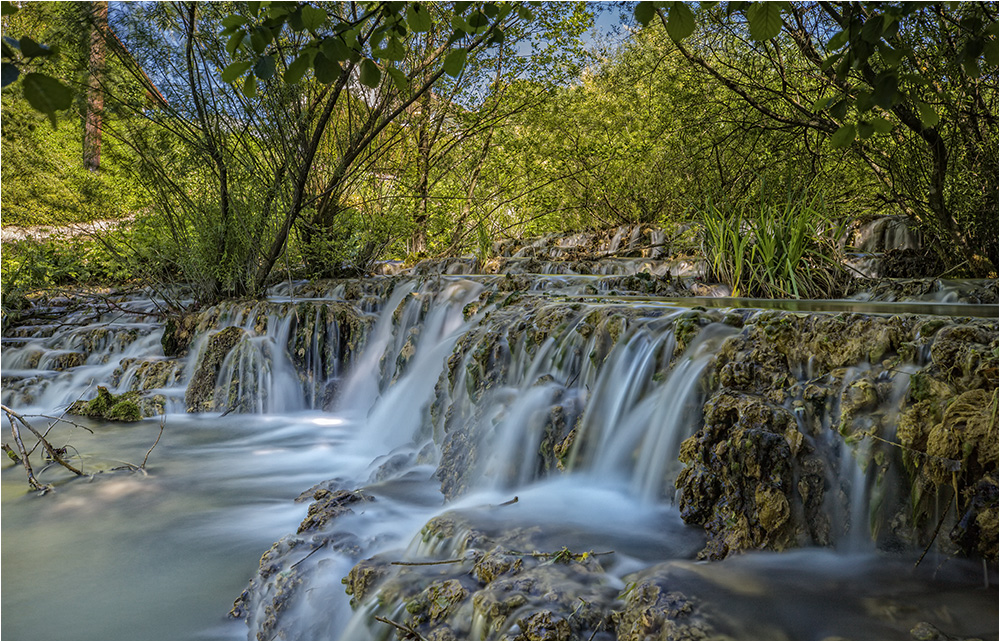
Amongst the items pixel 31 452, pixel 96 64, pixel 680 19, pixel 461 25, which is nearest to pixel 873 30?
pixel 680 19

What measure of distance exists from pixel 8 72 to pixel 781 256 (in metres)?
6.03

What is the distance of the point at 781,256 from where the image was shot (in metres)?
5.86

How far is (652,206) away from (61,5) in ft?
30.1

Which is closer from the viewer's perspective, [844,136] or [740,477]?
[844,136]

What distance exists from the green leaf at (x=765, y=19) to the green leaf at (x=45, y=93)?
5.23 ft

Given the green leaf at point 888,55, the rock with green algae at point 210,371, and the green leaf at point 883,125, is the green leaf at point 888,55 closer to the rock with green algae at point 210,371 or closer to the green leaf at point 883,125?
the green leaf at point 883,125

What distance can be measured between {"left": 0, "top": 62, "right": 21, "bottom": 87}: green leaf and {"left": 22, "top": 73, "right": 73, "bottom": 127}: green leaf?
0.06 ft

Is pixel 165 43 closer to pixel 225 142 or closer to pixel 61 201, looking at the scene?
pixel 225 142

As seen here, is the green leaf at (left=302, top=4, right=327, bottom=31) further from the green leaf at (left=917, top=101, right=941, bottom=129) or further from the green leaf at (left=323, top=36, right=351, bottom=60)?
the green leaf at (left=917, top=101, right=941, bottom=129)

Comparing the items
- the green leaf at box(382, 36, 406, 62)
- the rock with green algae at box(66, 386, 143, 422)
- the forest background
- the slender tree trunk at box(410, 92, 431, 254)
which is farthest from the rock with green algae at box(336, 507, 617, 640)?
the slender tree trunk at box(410, 92, 431, 254)

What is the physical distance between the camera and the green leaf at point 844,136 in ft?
5.47

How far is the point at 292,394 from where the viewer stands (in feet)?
20.7

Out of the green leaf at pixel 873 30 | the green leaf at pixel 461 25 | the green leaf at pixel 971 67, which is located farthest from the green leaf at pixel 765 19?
the green leaf at pixel 461 25

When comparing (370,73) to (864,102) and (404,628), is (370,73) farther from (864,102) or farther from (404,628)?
(404,628)
